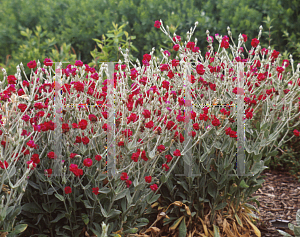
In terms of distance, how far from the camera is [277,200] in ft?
12.5

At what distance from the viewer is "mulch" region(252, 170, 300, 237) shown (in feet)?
10.6

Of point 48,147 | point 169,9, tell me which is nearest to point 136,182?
point 48,147

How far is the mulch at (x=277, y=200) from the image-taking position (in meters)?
3.22

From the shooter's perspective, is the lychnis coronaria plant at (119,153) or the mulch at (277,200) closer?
the lychnis coronaria plant at (119,153)

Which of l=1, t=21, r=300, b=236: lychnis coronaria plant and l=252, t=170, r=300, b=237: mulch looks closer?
l=1, t=21, r=300, b=236: lychnis coronaria plant

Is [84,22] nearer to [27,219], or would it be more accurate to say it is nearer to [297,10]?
[297,10]

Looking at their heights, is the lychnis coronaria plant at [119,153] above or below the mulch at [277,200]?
above

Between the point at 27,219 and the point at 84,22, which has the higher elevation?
the point at 84,22

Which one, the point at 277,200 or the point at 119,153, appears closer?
the point at 119,153

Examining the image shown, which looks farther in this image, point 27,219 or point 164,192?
point 164,192

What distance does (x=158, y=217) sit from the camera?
253 centimetres

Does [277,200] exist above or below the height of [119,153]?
below

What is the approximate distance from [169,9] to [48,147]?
4.87 m

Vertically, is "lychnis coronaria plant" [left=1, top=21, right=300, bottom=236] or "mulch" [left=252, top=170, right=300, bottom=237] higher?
"lychnis coronaria plant" [left=1, top=21, right=300, bottom=236]
